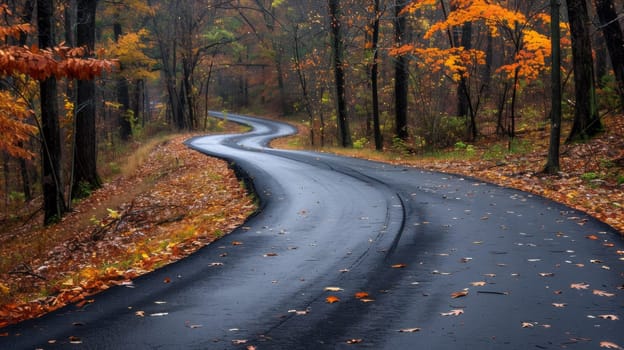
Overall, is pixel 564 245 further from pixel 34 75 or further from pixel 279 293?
pixel 34 75

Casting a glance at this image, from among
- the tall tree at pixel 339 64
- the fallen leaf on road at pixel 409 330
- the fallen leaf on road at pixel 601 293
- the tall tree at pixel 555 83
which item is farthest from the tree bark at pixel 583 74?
the fallen leaf on road at pixel 409 330

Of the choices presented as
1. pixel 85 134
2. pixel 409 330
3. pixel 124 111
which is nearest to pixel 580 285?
pixel 409 330

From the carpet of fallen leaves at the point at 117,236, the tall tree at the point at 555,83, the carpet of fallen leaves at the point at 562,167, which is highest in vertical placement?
the tall tree at the point at 555,83

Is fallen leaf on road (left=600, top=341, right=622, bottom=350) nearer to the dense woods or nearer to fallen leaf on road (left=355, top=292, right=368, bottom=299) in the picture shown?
fallen leaf on road (left=355, top=292, right=368, bottom=299)

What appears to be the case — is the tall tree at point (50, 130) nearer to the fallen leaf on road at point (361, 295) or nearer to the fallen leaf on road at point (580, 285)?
the fallen leaf on road at point (361, 295)

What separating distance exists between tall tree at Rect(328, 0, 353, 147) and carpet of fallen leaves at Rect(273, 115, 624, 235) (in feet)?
18.4

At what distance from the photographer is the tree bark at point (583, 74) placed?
16.1m

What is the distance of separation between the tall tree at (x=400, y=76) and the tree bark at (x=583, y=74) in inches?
344

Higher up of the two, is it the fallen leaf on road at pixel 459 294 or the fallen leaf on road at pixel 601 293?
the fallen leaf on road at pixel 459 294

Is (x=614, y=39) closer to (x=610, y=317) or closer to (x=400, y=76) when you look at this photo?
(x=400, y=76)

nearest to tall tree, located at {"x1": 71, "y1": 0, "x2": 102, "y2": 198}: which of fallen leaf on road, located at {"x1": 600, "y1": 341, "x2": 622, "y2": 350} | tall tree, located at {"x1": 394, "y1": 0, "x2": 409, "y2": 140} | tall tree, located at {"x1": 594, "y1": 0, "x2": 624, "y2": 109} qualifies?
tall tree, located at {"x1": 394, "y1": 0, "x2": 409, "y2": 140}

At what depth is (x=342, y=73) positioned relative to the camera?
27156mm

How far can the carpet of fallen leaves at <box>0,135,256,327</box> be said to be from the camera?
696cm

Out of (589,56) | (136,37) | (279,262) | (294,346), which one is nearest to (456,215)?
(279,262)
